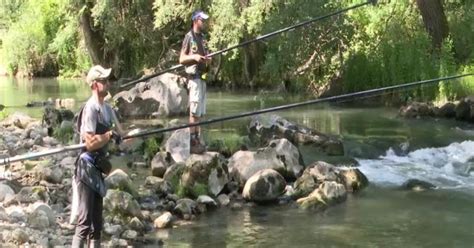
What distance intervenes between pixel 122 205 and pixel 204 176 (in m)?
1.75

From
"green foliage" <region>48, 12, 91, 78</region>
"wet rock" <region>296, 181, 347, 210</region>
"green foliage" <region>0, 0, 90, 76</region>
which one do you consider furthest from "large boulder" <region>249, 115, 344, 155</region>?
"green foliage" <region>0, 0, 90, 76</region>

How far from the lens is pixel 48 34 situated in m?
39.6

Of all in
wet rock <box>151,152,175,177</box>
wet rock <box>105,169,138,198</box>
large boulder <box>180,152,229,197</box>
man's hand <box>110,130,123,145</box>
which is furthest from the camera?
wet rock <box>151,152,175,177</box>

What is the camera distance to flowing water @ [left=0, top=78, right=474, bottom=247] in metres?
8.11

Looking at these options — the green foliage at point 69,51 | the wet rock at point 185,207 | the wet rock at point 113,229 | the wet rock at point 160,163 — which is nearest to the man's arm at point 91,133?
the wet rock at point 113,229

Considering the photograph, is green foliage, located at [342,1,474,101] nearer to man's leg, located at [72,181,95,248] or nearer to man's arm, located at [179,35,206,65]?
man's arm, located at [179,35,206,65]

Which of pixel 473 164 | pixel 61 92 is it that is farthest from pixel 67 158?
pixel 61 92

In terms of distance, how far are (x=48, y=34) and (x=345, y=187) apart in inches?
1263

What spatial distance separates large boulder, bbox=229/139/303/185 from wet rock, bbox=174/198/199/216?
124 centimetres

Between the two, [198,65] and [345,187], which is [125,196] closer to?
[198,65]

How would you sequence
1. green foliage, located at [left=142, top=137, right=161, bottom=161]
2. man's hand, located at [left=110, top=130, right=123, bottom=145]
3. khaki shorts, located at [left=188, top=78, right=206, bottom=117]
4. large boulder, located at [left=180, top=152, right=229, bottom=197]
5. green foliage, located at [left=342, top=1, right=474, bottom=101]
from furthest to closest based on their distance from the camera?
green foliage, located at [left=342, top=1, right=474, bottom=101] < green foliage, located at [left=142, top=137, right=161, bottom=161] < khaki shorts, located at [left=188, top=78, right=206, bottom=117] < large boulder, located at [left=180, top=152, right=229, bottom=197] < man's hand, located at [left=110, top=130, right=123, bottom=145]

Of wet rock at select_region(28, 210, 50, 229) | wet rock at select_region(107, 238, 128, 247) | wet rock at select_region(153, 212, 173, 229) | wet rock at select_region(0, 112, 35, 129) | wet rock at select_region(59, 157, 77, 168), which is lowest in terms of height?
wet rock at select_region(107, 238, 128, 247)

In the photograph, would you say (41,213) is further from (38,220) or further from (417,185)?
(417,185)

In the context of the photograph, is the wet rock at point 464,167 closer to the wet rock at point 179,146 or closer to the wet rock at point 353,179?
the wet rock at point 353,179
